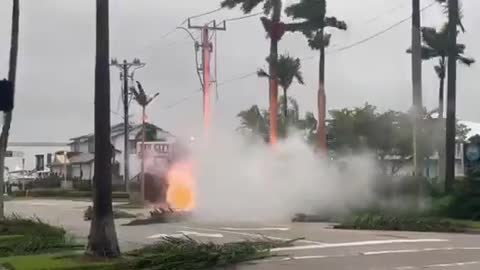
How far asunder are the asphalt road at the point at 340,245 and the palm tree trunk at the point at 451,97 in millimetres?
7758

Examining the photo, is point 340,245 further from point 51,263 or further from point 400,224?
point 51,263

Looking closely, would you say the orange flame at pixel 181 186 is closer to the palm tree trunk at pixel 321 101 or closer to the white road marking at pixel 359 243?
the palm tree trunk at pixel 321 101

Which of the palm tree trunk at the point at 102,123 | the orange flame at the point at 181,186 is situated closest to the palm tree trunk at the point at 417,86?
the orange flame at the point at 181,186

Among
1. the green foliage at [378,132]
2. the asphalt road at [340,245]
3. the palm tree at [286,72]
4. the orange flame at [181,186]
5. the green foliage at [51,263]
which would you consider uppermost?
the palm tree at [286,72]

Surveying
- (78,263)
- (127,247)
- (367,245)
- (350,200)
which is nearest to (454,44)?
(350,200)

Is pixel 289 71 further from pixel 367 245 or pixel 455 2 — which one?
pixel 367 245

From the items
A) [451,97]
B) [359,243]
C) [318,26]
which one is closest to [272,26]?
[318,26]

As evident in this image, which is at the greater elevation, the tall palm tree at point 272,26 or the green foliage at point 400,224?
the tall palm tree at point 272,26

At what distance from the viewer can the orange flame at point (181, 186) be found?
3922cm

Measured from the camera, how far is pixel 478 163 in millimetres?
38125

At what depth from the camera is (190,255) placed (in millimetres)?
16969

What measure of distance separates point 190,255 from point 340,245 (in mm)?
6166

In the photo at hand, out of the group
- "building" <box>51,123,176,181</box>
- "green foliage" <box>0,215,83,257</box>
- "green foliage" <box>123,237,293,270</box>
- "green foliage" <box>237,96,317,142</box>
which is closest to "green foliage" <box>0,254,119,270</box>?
"green foliage" <box>123,237,293,270</box>

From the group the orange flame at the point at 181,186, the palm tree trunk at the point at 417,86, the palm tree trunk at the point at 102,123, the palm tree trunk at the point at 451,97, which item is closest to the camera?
the palm tree trunk at the point at 102,123
